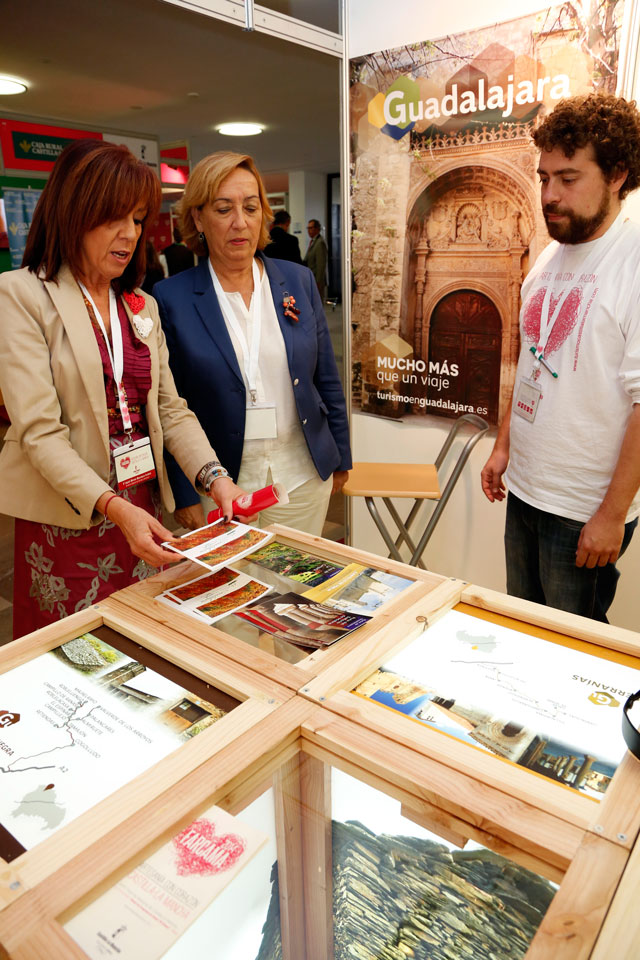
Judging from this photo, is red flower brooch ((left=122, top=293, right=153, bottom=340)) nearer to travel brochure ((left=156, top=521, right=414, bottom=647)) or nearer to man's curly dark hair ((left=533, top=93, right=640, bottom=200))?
travel brochure ((left=156, top=521, right=414, bottom=647))

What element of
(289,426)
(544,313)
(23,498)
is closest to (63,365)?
(23,498)

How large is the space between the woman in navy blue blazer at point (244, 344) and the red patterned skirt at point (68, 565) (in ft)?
1.14

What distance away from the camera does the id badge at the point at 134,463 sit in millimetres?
1597

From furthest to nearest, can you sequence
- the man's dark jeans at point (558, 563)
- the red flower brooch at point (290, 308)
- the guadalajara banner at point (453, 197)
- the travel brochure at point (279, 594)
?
1. the guadalajara banner at point (453, 197)
2. the red flower brooch at point (290, 308)
3. the man's dark jeans at point (558, 563)
4. the travel brochure at point (279, 594)

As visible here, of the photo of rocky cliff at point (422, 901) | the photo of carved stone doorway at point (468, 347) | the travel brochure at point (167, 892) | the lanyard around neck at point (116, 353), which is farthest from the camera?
the photo of carved stone doorway at point (468, 347)

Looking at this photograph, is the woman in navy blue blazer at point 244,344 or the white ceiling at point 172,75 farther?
the white ceiling at point 172,75

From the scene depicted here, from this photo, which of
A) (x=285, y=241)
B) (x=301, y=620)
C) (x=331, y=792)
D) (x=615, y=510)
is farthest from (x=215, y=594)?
(x=285, y=241)

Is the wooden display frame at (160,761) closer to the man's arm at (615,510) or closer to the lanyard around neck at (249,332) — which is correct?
the lanyard around neck at (249,332)

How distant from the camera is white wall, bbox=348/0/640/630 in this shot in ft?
8.54

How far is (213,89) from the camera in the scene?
3.11 meters

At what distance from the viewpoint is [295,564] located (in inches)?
59.7

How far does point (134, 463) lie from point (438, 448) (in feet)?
6.02

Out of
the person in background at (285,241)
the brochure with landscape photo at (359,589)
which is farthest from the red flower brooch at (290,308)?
the person in background at (285,241)

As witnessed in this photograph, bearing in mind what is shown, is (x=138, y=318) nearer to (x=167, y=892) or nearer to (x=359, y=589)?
(x=359, y=589)
